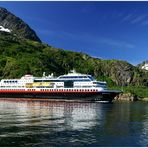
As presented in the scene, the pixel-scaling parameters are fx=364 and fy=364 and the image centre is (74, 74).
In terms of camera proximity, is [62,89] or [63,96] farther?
[62,89]

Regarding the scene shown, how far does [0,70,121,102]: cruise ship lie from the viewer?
146 metres

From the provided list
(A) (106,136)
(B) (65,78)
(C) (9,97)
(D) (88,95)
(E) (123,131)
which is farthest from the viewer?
(C) (9,97)

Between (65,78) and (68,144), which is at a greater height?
(65,78)

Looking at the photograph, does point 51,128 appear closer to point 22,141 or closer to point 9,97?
point 22,141

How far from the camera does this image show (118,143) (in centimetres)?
4578

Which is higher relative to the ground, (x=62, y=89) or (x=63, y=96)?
(x=62, y=89)

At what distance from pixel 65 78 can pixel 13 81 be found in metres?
30.5

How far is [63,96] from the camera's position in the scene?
15250 cm

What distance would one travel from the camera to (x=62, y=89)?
155875mm

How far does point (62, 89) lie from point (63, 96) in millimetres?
4410

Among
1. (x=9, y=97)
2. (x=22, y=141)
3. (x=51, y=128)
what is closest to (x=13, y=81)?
(x=9, y=97)

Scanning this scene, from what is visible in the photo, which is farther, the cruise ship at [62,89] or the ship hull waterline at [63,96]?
the cruise ship at [62,89]

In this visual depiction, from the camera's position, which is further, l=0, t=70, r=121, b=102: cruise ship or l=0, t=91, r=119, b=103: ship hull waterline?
l=0, t=70, r=121, b=102: cruise ship

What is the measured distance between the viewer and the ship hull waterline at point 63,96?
143750mm
